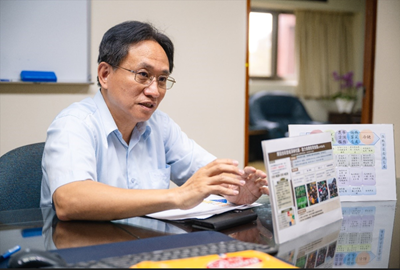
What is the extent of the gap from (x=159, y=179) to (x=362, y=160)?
739mm

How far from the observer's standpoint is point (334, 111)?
752cm

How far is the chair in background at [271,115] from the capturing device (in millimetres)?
6230

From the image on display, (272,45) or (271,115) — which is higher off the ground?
(272,45)

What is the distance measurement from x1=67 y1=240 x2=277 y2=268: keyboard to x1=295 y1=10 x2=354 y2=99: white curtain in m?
6.81

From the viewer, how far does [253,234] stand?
107 centimetres

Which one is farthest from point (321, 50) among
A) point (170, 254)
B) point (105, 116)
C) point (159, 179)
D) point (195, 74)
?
point (170, 254)

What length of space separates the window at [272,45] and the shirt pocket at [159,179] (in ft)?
19.2

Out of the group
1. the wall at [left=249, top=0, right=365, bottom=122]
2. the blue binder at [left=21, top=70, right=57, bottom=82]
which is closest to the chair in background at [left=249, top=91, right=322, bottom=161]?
the wall at [left=249, top=0, right=365, bottom=122]

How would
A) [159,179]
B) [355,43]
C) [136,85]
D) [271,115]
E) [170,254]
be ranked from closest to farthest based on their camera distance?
[170,254], [136,85], [159,179], [271,115], [355,43]

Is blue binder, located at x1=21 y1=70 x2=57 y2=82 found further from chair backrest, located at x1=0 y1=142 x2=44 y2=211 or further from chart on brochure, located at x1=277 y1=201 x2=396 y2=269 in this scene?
chart on brochure, located at x1=277 y1=201 x2=396 y2=269

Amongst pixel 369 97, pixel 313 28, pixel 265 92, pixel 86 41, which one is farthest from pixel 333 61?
pixel 86 41

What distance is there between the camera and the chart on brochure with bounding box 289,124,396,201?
149cm

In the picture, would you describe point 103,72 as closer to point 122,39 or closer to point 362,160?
point 122,39

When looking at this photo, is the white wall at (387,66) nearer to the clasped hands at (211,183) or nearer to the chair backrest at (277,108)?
the chair backrest at (277,108)
